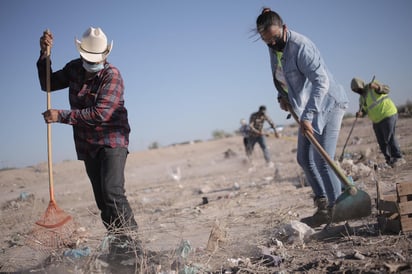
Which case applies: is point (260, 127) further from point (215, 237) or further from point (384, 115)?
point (215, 237)

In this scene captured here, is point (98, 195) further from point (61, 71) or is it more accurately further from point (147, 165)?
point (147, 165)

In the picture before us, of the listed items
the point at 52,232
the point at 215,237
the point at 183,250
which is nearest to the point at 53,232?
the point at 52,232

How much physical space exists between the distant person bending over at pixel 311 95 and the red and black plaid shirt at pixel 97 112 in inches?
51.7

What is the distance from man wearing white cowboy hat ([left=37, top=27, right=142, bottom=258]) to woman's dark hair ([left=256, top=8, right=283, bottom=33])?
1.25m

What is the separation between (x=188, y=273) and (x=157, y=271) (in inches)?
9.6

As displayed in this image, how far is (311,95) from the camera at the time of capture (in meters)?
2.89

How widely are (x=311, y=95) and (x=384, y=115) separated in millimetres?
3709

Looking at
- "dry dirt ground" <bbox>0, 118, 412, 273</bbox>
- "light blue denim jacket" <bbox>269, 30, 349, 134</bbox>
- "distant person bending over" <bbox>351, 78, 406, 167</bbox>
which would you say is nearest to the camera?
"dry dirt ground" <bbox>0, 118, 412, 273</bbox>

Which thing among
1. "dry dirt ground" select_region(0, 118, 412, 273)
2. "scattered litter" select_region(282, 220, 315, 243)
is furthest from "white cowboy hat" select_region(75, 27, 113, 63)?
"scattered litter" select_region(282, 220, 315, 243)

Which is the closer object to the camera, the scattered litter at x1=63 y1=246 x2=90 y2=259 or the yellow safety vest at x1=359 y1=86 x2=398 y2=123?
the scattered litter at x1=63 y1=246 x2=90 y2=259

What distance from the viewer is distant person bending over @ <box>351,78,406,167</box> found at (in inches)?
231

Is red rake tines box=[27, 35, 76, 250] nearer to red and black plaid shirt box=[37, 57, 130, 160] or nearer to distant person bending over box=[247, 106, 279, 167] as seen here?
red and black plaid shirt box=[37, 57, 130, 160]

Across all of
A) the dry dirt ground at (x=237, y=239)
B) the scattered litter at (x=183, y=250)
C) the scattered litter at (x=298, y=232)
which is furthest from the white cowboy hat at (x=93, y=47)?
the scattered litter at (x=298, y=232)

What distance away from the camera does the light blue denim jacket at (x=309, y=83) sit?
2.86m
